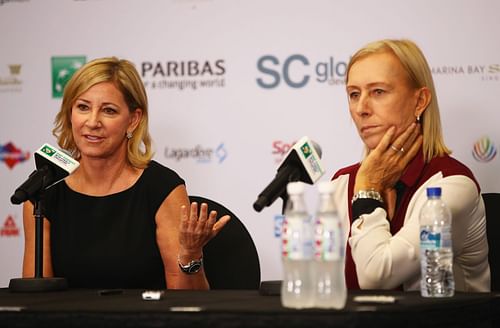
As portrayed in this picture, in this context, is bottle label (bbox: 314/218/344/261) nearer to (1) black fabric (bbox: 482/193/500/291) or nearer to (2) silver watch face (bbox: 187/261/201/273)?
(2) silver watch face (bbox: 187/261/201/273)

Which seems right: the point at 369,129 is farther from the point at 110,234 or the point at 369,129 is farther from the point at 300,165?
the point at 110,234

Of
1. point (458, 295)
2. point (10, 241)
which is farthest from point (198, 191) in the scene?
point (458, 295)

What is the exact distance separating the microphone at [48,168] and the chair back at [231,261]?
2.33 ft

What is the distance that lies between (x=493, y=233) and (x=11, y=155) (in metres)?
2.17

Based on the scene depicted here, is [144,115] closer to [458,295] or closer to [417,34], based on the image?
[417,34]

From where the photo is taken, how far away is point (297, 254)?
1821 mm

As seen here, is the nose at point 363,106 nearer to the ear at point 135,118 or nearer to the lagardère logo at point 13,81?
the ear at point 135,118

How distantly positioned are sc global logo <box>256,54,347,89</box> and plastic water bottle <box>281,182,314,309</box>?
1856 mm

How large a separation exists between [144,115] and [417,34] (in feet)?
3.85

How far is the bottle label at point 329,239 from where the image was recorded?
181cm

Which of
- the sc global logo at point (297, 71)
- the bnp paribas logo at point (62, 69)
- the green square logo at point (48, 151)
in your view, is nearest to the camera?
the green square logo at point (48, 151)

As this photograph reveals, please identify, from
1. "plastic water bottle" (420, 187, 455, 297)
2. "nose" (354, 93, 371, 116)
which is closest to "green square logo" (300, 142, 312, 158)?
"plastic water bottle" (420, 187, 455, 297)

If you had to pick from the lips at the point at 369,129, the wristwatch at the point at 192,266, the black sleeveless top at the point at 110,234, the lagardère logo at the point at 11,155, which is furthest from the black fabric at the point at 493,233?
the lagardère logo at the point at 11,155

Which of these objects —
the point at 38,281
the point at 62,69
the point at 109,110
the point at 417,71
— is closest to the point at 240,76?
the point at 109,110
